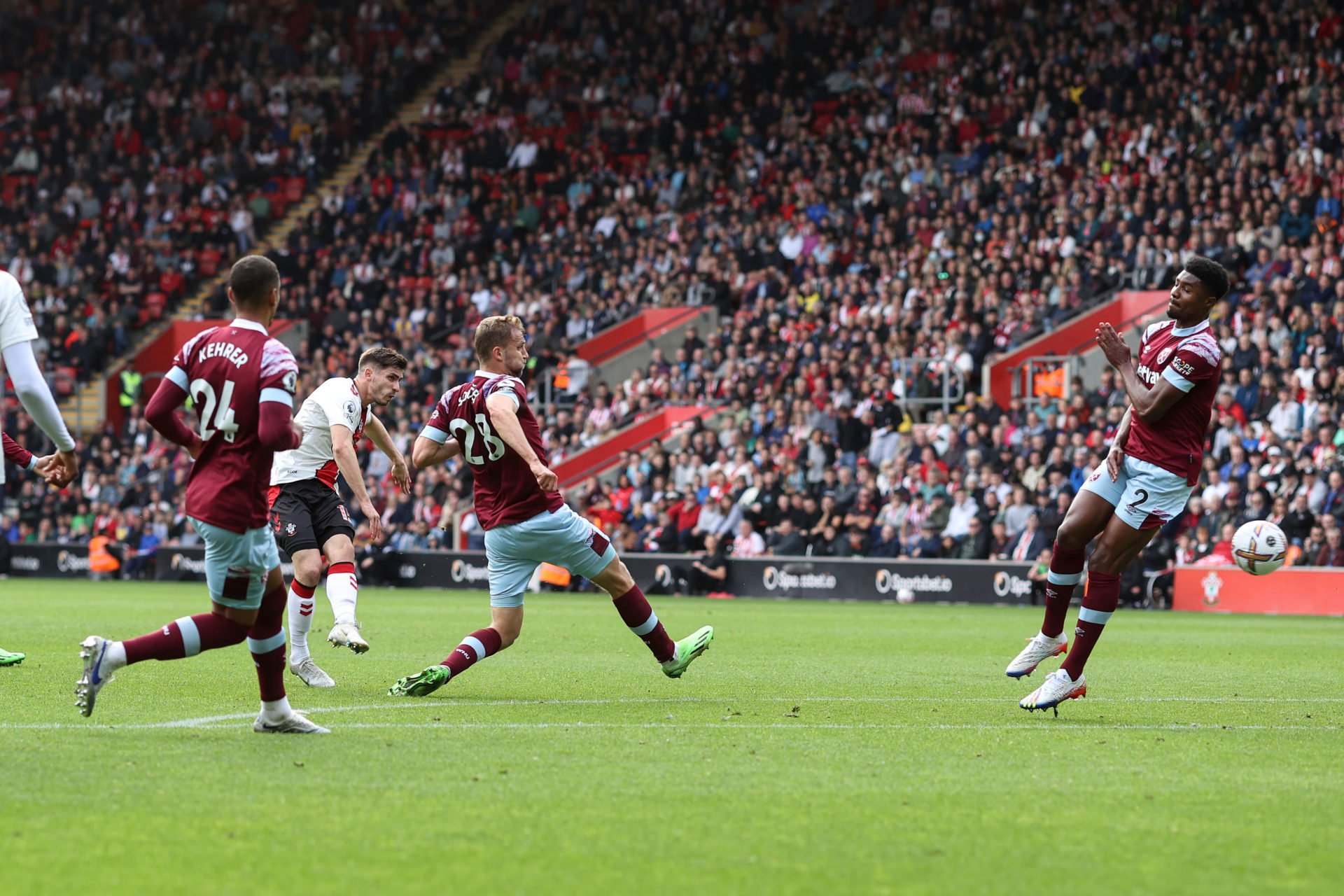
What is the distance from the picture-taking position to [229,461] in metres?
7.45

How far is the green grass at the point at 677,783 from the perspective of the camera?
4945 mm

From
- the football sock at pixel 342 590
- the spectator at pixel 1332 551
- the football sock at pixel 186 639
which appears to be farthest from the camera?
the spectator at pixel 1332 551

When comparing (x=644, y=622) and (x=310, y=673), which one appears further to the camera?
(x=310, y=673)

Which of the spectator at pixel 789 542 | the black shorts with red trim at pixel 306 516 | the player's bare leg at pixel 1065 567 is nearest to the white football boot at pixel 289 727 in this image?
the black shorts with red trim at pixel 306 516

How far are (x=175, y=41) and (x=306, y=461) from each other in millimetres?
39494

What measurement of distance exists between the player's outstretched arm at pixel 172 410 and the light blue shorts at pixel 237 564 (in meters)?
0.38

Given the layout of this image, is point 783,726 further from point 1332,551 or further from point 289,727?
point 1332,551

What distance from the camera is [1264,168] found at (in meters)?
28.2

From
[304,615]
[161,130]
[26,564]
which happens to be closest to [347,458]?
[304,615]

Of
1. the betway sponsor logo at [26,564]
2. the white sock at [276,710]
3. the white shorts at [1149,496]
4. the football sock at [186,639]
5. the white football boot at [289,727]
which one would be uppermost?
the white shorts at [1149,496]

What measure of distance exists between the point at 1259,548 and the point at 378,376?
6553mm

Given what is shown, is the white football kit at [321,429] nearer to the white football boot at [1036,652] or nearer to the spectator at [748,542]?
the white football boot at [1036,652]

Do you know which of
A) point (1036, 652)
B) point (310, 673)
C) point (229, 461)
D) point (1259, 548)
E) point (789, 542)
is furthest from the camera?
point (789, 542)

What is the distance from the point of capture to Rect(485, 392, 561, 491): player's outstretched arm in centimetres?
935
